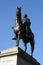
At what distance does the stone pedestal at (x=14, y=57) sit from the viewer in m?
16.7

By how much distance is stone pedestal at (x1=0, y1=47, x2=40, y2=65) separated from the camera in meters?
16.7

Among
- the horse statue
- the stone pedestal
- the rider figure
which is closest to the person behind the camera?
the stone pedestal

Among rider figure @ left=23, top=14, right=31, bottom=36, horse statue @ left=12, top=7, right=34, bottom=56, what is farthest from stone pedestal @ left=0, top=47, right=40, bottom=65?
rider figure @ left=23, top=14, right=31, bottom=36

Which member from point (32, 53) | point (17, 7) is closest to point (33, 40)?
point (32, 53)

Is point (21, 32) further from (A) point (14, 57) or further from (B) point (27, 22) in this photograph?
(A) point (14, 57)

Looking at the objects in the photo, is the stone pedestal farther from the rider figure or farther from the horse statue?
the rider figure

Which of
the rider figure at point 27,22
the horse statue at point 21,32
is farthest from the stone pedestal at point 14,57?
the rider figure at point 27,22

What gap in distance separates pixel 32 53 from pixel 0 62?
2.19 metres

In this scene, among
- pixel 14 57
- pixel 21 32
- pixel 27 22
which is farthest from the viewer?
pixel 27 22

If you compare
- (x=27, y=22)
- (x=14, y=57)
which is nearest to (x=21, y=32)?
(x=27, y=22)

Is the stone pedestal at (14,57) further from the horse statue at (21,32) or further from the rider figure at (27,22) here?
the rider figure at (27,22)

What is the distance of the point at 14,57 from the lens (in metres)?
16.7

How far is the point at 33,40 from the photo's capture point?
60.5 feet

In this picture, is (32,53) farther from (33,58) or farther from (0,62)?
(0,62)
